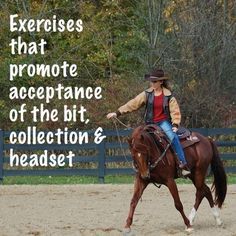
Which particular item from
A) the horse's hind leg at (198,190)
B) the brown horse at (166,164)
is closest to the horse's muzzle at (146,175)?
the brown horse at (166,164)

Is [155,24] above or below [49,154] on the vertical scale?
above

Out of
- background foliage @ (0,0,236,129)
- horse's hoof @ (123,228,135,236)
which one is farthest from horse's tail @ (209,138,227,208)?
background foliage @ (0,0,236,129)

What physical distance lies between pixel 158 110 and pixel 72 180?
8.57 m

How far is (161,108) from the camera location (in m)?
9.27

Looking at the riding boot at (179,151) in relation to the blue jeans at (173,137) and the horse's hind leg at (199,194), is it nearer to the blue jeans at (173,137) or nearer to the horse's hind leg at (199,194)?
the blue jeans at (173,137)

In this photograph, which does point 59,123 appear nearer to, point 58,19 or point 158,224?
point 58,19

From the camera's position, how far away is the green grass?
55.9 ft

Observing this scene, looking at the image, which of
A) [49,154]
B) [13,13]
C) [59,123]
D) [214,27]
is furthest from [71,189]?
[13,13]

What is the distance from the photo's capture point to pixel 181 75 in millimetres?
23891

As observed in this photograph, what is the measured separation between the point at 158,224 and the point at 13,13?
19.1 meters

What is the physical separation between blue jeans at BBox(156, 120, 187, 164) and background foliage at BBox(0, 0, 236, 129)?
1233 centimetres

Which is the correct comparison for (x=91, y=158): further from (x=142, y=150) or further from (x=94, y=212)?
(x=142, y=150)

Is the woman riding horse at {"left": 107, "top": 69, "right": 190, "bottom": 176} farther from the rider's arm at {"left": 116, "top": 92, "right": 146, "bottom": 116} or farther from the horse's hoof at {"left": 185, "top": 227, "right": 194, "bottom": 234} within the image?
→ the horse's hoof at {"left": 185, "top": 227, "right": 194, "bottom": 234}

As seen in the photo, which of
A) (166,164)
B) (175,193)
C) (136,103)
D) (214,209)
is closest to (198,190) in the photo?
(214,209)
